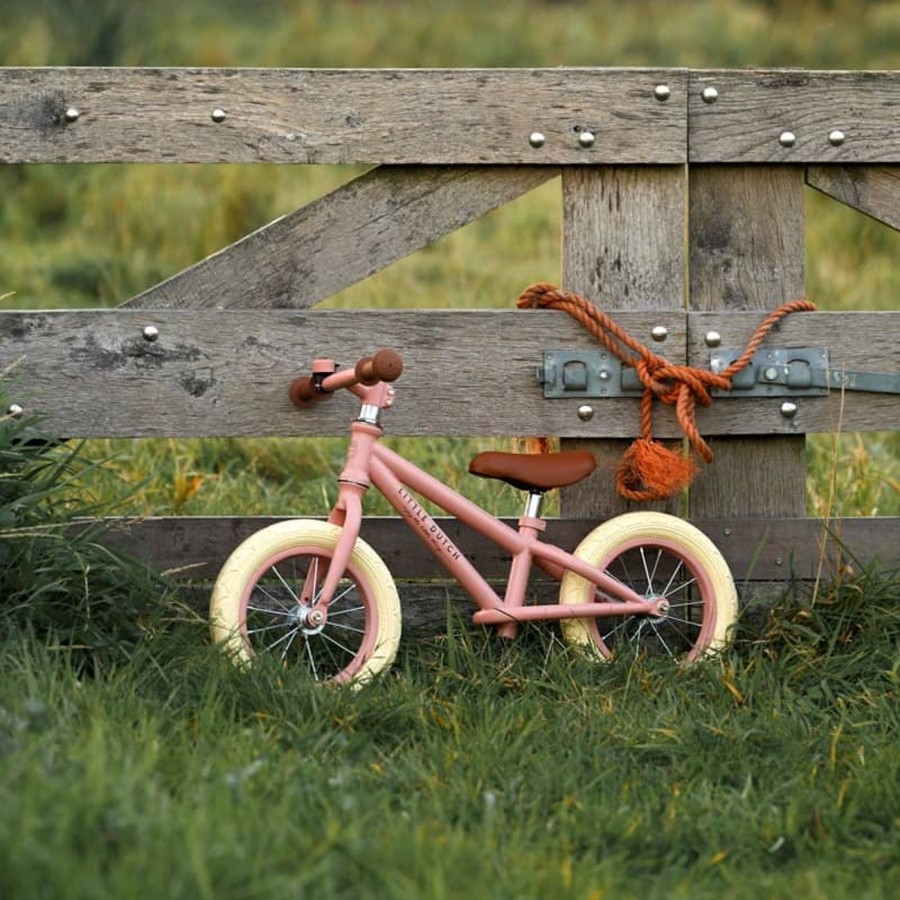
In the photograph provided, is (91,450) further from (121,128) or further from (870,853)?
(870,853)

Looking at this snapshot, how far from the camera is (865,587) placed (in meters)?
4.11

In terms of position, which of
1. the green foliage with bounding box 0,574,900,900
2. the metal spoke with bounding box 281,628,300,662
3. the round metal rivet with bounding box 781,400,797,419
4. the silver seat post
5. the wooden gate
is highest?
the wooden gate

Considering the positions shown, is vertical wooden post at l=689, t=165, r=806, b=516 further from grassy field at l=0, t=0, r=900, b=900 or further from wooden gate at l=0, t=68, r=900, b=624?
grassy field at l=0, t=0, r=900, b=900

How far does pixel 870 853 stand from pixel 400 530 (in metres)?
1.69

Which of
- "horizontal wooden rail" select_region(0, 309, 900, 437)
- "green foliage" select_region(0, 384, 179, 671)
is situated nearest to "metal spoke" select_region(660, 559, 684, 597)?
"horizontal wooden rail" select_region(0, 309, 900, 437)

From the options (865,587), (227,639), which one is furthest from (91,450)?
(865,587)

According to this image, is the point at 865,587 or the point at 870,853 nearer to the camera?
the point at 870,853

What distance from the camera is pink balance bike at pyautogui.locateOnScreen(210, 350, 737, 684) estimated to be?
3.73 m

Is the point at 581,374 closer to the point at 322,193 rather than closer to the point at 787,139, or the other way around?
the point at 787,139

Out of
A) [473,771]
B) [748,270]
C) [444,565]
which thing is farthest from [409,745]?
[748,270]

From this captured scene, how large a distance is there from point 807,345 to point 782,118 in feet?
1.91

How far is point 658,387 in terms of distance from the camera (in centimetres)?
405

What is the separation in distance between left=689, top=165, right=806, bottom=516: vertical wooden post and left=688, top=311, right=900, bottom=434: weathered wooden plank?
0.05 m

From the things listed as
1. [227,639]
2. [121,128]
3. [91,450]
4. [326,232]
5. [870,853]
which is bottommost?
[870,853]
